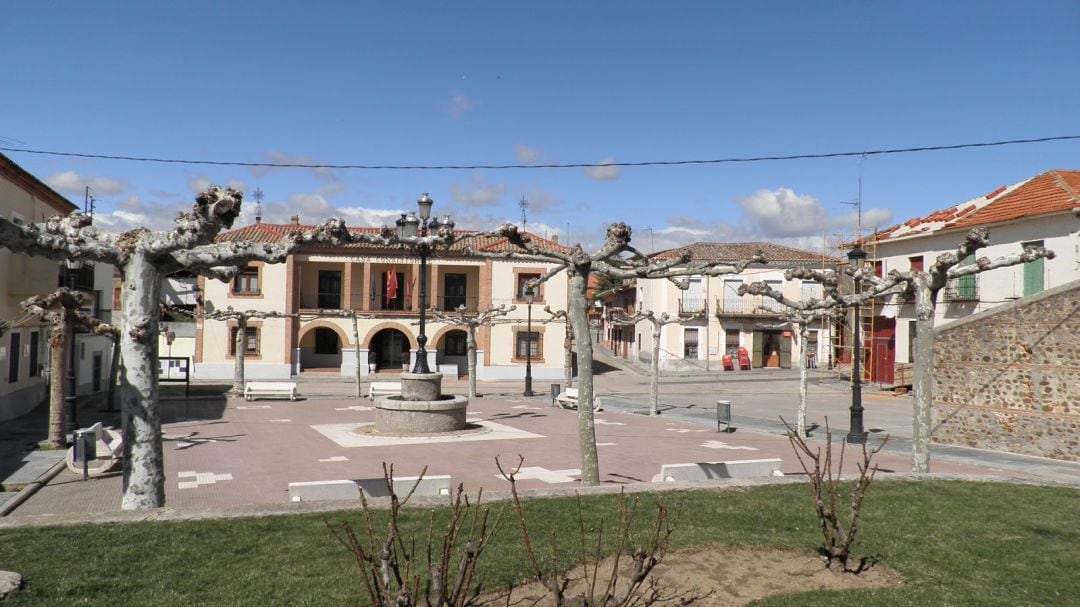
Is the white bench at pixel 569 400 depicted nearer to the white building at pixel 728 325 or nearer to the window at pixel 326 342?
the white building at pixel 728 325

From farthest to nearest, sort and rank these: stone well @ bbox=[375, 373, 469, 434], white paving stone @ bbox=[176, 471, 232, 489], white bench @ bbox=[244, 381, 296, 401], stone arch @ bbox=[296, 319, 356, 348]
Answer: stone arch @ bbox=[296, 319, 356, 348] → white bench @ bbox=[244, 381, 296, 401] → stone well @ bbox=[375, 373, 469, 434] → white paving stone @ bbox=[176, 471, 232, 489]

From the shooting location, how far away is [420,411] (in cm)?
1691

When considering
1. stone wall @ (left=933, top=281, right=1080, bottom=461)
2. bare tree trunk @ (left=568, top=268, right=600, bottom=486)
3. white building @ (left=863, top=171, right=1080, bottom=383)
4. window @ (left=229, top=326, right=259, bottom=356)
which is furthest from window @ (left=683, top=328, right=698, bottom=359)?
bare tree trunk @ (left=568, top=268, right=600, bottom=486)

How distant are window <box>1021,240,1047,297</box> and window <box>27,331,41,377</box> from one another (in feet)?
108

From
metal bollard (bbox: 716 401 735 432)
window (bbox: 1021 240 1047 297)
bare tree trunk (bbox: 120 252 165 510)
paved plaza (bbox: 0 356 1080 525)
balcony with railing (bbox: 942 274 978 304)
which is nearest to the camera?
bare tree trunk (bbox: 120 252 165 510)

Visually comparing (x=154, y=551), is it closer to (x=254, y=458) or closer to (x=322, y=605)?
(x=322, y=605)

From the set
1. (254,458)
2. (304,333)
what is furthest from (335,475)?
(304,333)

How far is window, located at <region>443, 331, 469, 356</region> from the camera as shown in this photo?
4150 cm

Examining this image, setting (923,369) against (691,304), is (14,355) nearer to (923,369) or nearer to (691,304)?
(923,369)

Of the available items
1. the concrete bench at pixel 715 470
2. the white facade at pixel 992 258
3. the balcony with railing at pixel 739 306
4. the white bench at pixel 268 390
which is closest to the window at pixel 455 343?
the balcony with railing at pixel 739 306

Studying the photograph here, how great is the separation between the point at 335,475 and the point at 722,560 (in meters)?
7.65

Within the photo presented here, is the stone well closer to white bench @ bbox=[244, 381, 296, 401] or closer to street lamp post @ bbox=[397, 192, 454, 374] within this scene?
street lamp post @ bbox=[397, 192, 454, 374]

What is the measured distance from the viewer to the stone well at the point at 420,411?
16922mm

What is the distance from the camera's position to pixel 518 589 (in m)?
5.84
